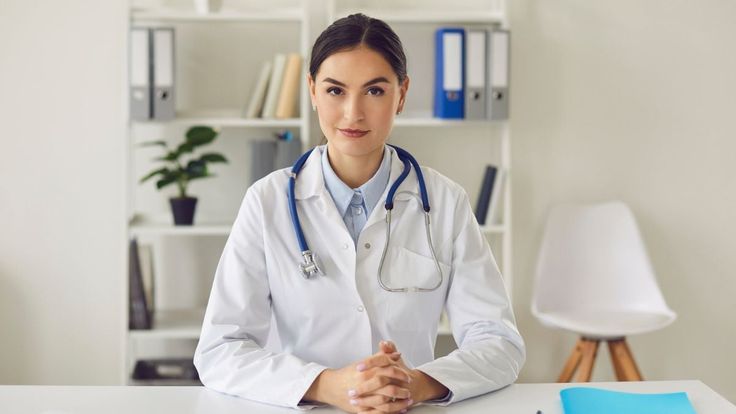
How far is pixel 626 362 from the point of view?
3135 millimetres

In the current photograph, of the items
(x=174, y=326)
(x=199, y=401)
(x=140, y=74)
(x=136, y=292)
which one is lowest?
(x=174, y=326)

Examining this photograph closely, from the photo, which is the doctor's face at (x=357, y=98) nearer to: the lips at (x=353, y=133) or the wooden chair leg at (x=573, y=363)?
the lips at (x=353, y=133)

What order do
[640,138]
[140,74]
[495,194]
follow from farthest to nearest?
[640,138], [495,194], [140,74]

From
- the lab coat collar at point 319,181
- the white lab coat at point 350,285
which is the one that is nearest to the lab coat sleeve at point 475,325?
the white lab coat at point 350,285

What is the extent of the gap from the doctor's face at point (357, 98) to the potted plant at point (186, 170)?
1.60 m

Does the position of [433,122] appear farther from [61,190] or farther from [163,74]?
[61,190]

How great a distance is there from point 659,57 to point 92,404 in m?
2.89

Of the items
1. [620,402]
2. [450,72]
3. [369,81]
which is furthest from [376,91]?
[450,72]

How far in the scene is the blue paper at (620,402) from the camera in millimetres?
1337

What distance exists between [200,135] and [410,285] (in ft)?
5.59

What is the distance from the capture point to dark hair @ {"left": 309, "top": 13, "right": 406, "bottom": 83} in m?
1.59

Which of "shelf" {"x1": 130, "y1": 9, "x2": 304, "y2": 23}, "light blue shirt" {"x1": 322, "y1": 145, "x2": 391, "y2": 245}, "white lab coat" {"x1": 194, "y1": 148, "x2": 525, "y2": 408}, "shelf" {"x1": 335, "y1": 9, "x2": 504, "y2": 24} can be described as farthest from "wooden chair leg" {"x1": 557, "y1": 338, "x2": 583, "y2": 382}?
"light blue shirt" {"x1": 322, "y1": 145, "x2": 391, "y2": 245}

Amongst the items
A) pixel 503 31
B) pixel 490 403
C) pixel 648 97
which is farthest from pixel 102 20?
pixel 490 403

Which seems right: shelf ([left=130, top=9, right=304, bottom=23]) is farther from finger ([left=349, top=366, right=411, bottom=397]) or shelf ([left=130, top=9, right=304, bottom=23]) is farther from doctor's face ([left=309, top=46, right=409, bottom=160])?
finger ([left=349, top=366, right=411, bottom=397])
